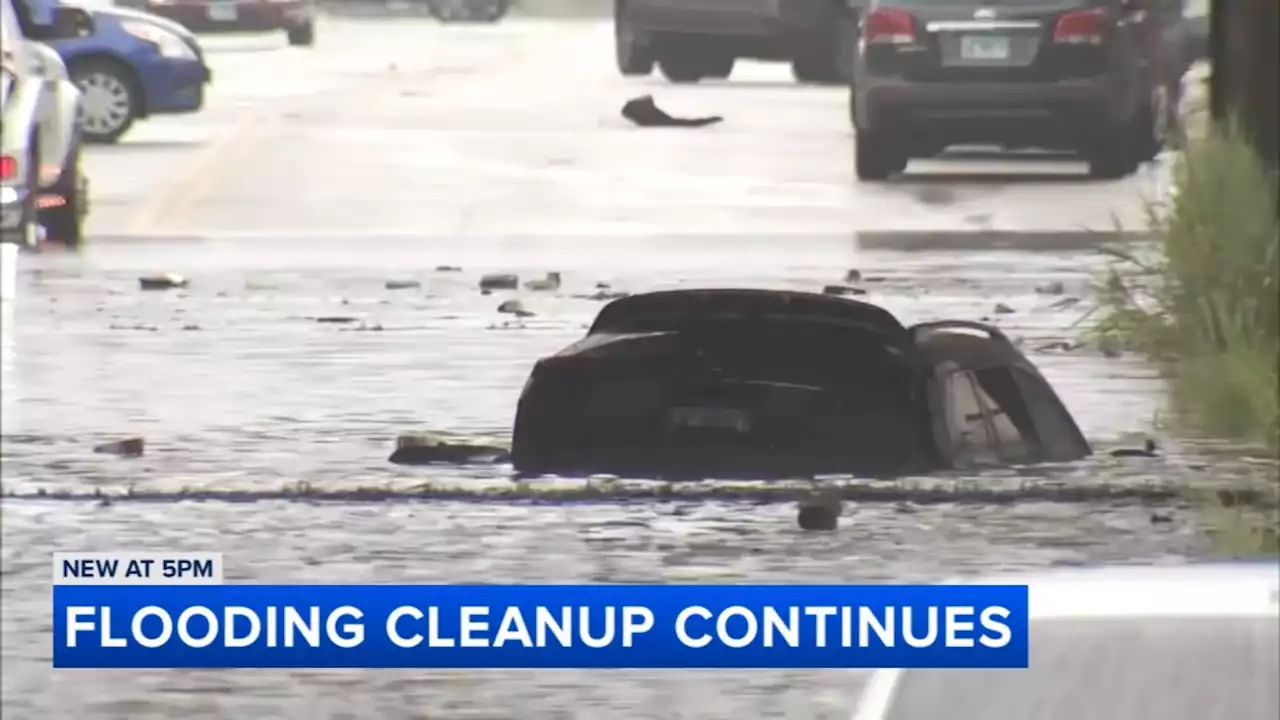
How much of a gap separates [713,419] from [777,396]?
9cm

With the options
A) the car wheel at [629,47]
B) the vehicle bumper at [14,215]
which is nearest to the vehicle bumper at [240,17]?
the vehicle bumper at [14,215]

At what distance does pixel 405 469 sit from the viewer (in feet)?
11.4

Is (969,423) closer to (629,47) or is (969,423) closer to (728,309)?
(728,309)

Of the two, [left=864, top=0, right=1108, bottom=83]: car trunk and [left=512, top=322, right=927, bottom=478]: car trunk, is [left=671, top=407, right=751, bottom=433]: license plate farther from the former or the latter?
[left=864, top=0, right=1108, bottom=83]: car trunk

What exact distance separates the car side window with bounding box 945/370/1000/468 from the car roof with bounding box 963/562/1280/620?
505mm

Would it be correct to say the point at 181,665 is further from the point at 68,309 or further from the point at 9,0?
the point at 9,0

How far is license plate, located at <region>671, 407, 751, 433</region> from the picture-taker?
3.45 meters

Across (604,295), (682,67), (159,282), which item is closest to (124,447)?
(159,282)

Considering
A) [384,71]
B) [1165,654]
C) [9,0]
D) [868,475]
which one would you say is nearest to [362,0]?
[384,71]

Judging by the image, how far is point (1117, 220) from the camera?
358 centimetres

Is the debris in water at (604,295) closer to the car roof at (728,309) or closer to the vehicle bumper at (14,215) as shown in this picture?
the car roof at (728,309)

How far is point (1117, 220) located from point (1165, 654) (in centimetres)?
88

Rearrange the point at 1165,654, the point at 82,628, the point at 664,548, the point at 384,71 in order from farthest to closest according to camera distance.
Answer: the point at 384,71 → the point at 664,548 → the point at 82,628 → the point at 1165,654

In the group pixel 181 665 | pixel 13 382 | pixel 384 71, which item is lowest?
pixel 181 665
